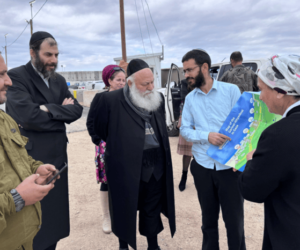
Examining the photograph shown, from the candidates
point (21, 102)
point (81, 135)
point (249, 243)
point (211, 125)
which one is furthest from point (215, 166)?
point (81, 135)

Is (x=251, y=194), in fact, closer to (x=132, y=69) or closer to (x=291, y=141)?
(x=291, y=141)

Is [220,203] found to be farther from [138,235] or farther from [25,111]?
[25,111]

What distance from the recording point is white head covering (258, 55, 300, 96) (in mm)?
1150

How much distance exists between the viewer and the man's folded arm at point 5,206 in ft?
3.76

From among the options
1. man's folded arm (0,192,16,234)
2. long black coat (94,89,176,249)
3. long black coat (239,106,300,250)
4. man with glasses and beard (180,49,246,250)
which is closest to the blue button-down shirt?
man with glasses and beard (180,49,246,250)

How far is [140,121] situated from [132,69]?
1.79 ft

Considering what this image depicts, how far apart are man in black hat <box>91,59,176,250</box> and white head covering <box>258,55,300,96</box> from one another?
4.43ft

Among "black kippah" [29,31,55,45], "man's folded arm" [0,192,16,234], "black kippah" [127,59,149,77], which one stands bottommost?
"man's folded arm" [0,192,16,234]

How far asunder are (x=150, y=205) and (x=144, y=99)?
111cm

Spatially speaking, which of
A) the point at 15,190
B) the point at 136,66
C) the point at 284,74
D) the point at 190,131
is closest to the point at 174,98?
the point at 136,66

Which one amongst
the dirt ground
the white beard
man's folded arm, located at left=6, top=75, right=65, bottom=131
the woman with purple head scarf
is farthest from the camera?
the woman with purple head scarf

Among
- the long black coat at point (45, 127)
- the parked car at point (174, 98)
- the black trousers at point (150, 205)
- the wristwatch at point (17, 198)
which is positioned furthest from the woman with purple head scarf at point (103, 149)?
the parked car at point (174, 98)

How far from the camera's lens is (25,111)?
215 centimetres

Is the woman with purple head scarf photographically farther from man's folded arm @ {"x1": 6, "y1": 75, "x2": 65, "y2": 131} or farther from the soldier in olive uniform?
the soldier in olive uniform
